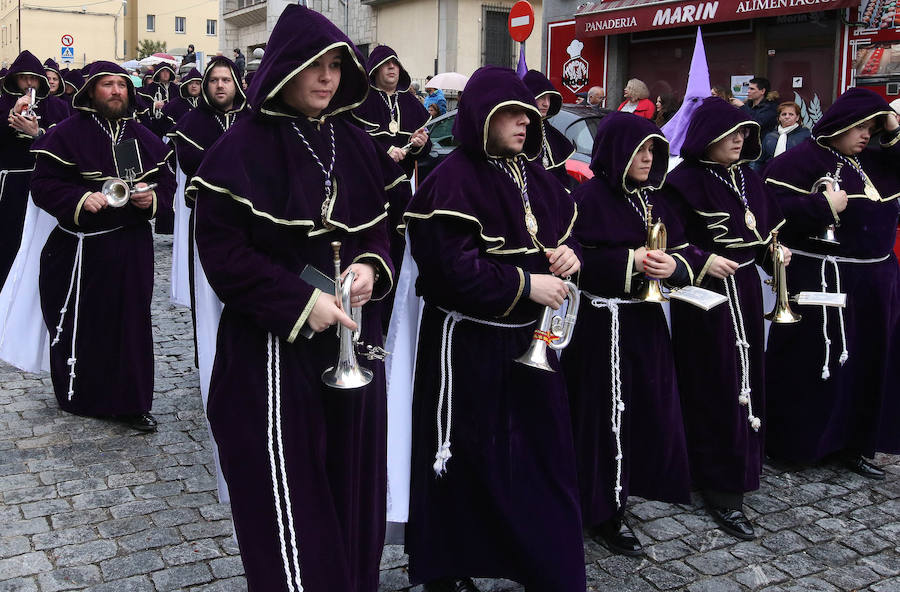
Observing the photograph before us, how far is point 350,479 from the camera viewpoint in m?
3.11

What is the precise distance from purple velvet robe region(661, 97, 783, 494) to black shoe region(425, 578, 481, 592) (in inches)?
58.5

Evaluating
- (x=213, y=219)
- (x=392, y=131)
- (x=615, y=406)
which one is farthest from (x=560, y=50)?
(x=213, y=219)

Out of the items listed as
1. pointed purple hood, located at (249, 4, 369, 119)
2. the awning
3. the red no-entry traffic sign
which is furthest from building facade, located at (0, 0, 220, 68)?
pointed purple hood, located at (249, 4, 369, 119)

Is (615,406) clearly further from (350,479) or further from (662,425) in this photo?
(350,479)

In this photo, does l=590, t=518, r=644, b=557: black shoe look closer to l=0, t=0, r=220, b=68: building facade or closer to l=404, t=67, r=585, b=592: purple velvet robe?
l=404, t=67, r=585, b=592: purple velvet robe

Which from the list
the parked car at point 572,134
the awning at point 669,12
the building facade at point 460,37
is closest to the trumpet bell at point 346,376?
the parked car at point 572,134

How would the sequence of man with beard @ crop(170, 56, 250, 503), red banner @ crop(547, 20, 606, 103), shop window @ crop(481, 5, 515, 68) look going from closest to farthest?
man with beard @ crop(170, 56, 250, 503) → red banner @ crop(547, 20, 606, 103) → shop window @ crop(481, 5, 515, 68)

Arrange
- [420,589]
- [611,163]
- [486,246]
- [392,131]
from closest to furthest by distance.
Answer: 1. [486,246]
2. [420,589]
3. [611,163]
4. [392,131]

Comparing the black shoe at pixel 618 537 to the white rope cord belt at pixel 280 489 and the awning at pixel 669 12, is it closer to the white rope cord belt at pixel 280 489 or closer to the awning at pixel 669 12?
the white rope cord belt at pixel 280 489

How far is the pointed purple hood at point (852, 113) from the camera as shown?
5258 mm

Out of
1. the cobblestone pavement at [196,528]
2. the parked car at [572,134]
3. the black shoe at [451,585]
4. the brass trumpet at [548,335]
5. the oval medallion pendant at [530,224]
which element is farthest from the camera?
the parked car at [572,134]

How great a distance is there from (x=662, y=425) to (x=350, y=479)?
1882mm

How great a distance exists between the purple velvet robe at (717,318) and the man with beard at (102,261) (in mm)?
2996

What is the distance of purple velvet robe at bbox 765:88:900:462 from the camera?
17.6 ft
